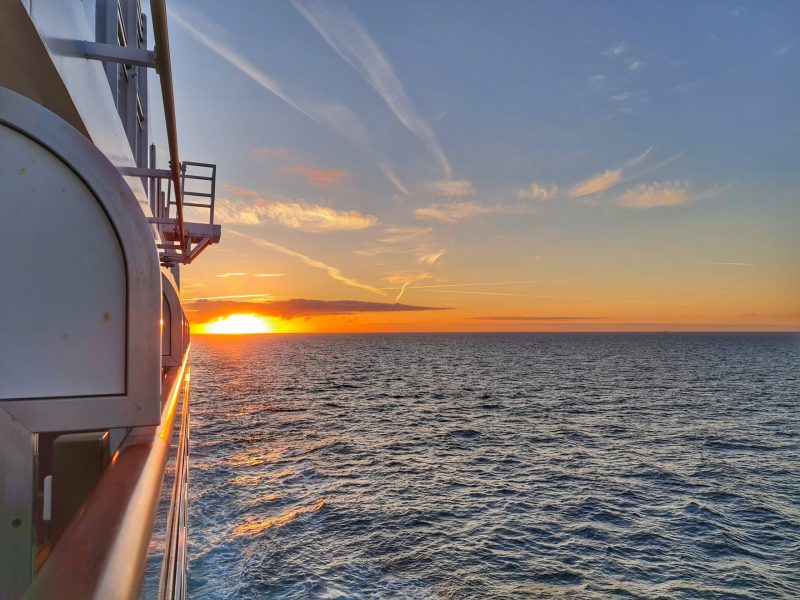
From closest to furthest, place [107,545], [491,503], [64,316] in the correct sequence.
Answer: [107,545], [64,316], [491,503]

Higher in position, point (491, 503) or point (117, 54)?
point (117, 54)

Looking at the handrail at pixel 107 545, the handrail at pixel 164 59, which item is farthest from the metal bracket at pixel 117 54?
the handrail at pixel 107 545

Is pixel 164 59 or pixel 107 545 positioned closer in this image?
pixel 107 545

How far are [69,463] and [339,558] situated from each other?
13.6 meters

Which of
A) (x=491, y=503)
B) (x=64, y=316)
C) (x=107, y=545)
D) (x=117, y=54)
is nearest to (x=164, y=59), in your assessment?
(x=117, y=54)

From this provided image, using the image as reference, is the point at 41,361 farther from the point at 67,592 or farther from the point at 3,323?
the point at 67,592

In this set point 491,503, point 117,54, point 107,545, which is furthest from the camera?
point 491,503

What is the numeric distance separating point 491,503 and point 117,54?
62.1 feet

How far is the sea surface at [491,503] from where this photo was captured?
541 inches

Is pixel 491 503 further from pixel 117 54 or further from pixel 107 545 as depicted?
pixel 107 545

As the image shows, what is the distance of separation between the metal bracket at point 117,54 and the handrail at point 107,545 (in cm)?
189

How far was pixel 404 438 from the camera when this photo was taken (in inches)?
1208

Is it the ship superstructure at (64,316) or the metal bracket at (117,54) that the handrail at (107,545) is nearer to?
the ship superstructure at (64,316)

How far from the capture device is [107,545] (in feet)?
3.35
